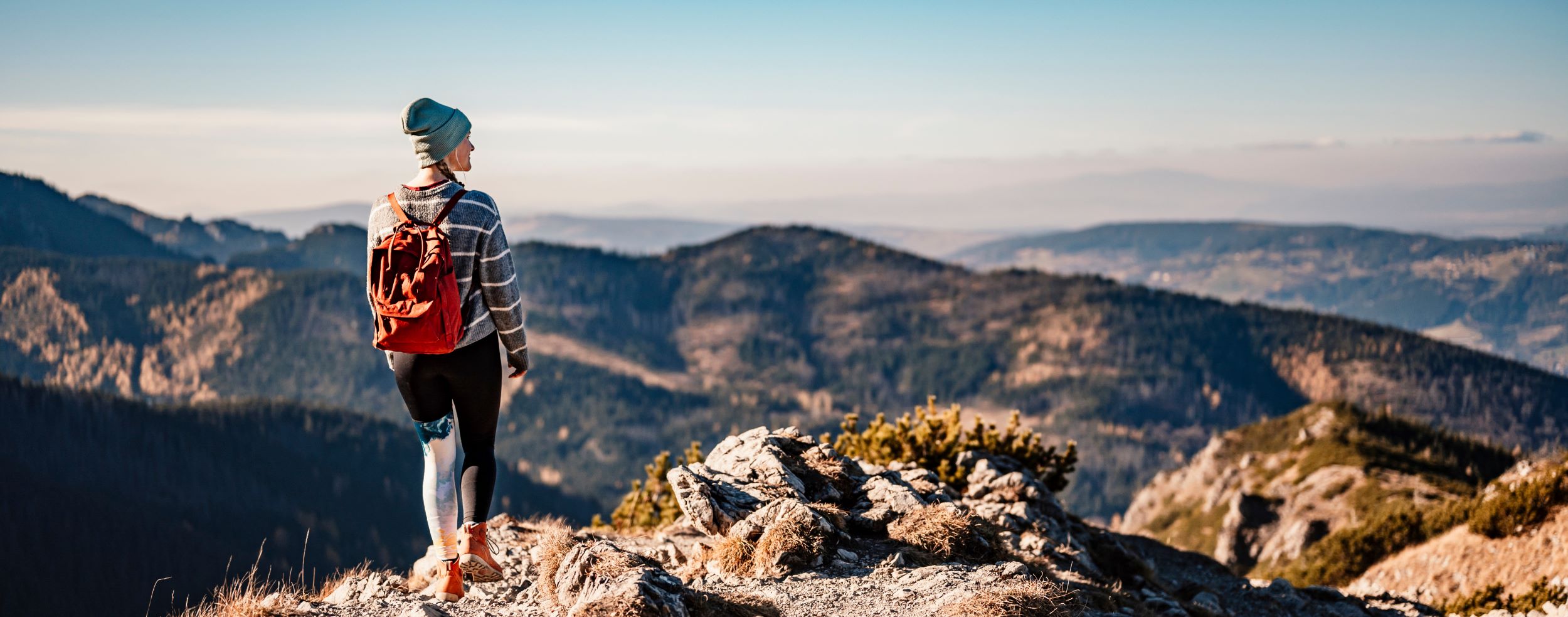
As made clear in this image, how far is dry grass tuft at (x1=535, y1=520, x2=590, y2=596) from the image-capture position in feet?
42.2


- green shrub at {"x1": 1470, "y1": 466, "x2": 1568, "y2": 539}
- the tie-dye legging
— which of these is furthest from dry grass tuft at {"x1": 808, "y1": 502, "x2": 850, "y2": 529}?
green shrub at {"x1": 1470, "y1": 466, "x2": 1568, "y2": 539}

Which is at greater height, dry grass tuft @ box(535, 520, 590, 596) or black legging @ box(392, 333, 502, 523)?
black legging @ box(392, 333, 502, 523)

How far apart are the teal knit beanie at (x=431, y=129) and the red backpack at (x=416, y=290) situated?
1.82 ft

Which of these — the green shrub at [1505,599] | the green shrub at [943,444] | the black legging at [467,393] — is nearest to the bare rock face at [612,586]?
the black legging at [467,393]

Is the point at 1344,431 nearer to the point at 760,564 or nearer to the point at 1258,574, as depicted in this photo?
the point at 1258,574

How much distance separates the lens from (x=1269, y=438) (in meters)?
156

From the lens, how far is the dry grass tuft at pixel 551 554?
12867 millimetres

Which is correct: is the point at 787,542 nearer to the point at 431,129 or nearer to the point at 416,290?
the point at 416,290

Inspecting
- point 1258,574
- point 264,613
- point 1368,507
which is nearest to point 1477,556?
point 264,613

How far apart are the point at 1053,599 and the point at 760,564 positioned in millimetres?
4183

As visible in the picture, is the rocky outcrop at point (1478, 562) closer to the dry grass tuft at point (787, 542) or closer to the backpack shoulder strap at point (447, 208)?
the dry grass tuft at point (787, 542)

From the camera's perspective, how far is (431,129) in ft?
32.8

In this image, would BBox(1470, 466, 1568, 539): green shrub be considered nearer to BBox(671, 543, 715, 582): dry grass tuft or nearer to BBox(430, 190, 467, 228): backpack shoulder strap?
BBox(671, 543, 715, 582): dry grass tuft

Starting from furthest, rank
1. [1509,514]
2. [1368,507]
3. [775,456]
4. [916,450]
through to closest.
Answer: [1368,507] < [1509,514] < [916,450] < [775,456]
